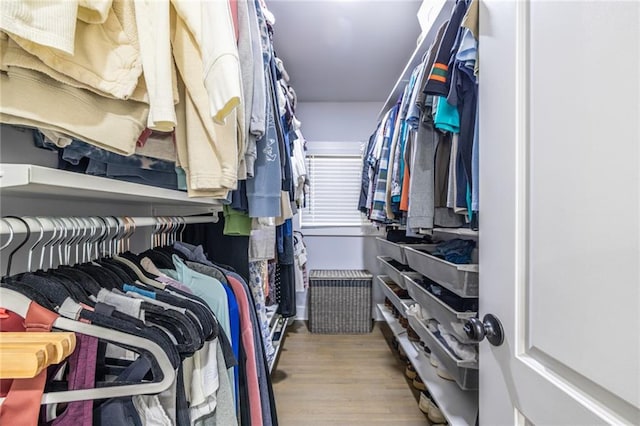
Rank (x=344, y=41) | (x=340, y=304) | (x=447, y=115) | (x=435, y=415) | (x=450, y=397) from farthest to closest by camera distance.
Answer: (x=340, y=304)
(x=344, y=41)
(x=435, y=415)
(x=450, y=397)
(x=447, y=115)

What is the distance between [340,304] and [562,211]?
8.15 ft

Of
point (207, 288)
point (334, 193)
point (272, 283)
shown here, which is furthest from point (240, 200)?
point (334, 193)

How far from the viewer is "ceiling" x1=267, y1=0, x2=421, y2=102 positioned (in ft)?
5.87

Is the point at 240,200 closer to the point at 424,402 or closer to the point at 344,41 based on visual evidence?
the point at 424,402

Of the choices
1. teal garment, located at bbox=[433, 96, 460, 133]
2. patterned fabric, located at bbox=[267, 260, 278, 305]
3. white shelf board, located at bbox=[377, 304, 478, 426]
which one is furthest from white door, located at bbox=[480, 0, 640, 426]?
patterned fabric, located at bbox=[267, 260, 278, 305]

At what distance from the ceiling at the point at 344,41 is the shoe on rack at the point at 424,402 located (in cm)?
222

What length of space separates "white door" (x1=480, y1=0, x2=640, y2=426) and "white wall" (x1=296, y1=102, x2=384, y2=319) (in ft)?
8.17

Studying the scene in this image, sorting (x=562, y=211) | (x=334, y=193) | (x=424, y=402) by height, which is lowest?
(x=424, y=402)

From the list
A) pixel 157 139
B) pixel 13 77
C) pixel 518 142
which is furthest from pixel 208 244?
Answer: pixel 518 142

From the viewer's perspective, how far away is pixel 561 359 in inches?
20.0

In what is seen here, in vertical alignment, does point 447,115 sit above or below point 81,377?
above

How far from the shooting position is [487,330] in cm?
70

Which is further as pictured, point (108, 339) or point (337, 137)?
point (337, 137)

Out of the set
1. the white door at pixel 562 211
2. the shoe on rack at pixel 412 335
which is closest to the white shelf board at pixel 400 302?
the shoe on rack at pixel 412 335
